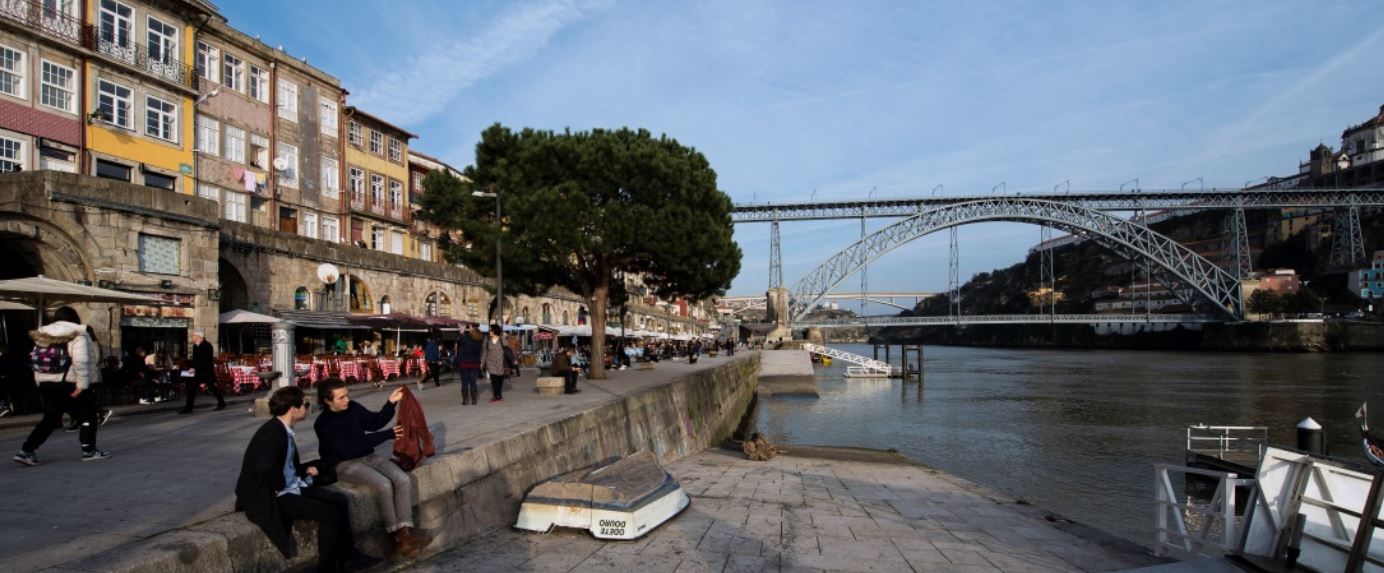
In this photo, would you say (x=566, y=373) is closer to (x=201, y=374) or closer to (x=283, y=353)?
(x=283, y=353)

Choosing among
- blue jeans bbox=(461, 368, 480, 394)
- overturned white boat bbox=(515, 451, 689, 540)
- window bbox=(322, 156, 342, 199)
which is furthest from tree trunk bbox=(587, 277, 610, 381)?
window bbox=(322, 156, 342, 199)

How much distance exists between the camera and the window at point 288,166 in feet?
100

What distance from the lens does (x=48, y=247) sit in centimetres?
1509

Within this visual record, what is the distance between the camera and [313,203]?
3244cm

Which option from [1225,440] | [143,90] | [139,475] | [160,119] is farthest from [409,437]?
[160,119]

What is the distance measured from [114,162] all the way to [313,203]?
1000 cm

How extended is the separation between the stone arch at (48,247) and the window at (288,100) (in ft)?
53.9

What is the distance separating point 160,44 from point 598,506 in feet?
82.8

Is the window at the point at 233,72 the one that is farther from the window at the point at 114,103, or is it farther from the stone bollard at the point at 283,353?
the stone bollard at the point at 283,353

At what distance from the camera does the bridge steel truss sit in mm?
82625

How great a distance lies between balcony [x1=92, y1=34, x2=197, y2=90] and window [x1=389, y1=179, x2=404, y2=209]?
1240cm

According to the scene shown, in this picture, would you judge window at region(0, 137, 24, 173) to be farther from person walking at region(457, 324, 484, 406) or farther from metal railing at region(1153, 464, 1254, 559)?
metal railing at region(1153, 464, 1254, 559)

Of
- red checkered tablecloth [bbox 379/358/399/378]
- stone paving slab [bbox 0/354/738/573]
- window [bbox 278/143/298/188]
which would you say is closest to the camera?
stone paving slab [bbox 0/354/738/573]

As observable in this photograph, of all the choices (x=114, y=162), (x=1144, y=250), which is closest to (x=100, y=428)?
(x=114, y=162)
